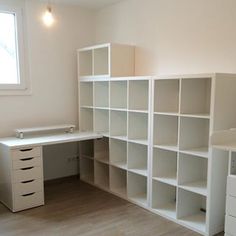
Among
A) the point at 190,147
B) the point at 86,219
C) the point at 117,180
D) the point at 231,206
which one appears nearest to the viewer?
the point at 231,206

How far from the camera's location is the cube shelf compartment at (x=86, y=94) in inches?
163

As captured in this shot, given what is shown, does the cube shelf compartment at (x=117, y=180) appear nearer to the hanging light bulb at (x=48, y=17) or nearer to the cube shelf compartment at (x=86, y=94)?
the cube shelf compartment at (x=86, y=94)

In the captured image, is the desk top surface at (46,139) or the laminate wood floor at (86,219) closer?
the laminate wood floor at (86,219)

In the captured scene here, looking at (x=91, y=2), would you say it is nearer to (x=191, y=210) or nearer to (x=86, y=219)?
(x=86, y=219)

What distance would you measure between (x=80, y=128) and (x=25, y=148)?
1.13 metres

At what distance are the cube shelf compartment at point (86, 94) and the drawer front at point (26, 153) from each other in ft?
3.68

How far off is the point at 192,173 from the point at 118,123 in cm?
118

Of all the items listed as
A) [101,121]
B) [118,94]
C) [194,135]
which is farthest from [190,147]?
[101,121]

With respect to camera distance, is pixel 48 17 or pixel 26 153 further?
pixel 48 17

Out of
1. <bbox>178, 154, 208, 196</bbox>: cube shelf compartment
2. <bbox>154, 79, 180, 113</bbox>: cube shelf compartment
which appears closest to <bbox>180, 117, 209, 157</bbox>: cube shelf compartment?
<bbox>178, 154, 208, 196</bbox>: cube shelf compartment

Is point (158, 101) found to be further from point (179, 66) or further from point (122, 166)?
point (122, 166)

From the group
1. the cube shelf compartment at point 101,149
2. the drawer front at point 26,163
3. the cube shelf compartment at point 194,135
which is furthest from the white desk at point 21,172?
the cube shelf compartment at point 194,135

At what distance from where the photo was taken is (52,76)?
4062mm

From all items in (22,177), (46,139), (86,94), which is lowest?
(22,177)
